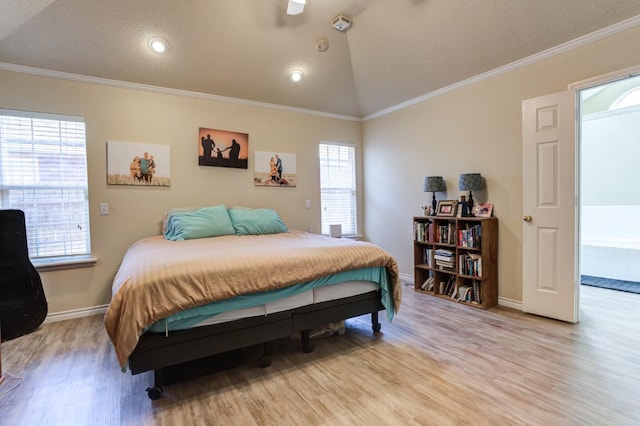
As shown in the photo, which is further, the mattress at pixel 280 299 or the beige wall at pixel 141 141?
the beige wall at pixel 141 141

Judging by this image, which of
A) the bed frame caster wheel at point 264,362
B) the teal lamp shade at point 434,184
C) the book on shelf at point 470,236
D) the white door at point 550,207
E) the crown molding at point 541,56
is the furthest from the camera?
the teal lamp shade at point 434,184

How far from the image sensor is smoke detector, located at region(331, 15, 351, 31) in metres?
3.18

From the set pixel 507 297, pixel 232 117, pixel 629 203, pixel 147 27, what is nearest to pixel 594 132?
pixel 629 203

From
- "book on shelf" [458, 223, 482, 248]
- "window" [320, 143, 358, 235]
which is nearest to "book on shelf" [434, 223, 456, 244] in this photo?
"book on shelf" [458, 223, 482, 248]

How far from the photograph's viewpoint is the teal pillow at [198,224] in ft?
10.3

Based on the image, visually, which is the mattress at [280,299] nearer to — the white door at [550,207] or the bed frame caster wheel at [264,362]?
the bed frame caster wheel at [264,362]

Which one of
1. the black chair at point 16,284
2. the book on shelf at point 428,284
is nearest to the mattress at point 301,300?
the black chair at point 16,284

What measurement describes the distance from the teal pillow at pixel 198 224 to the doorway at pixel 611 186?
15.6 feet

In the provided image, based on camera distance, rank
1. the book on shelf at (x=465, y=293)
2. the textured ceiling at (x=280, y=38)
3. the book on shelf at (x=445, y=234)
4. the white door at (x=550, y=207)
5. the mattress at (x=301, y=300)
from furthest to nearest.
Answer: the book on shelf at (x=445, y=234) < the book on shelf at (x=465, y=293) < the white door at (x=550, y=207) < the textured ceiling at (x=280, y=38) < the mattress at (x=301, y=300)

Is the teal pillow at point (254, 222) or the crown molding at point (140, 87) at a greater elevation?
the crown molding at point (140, 87)

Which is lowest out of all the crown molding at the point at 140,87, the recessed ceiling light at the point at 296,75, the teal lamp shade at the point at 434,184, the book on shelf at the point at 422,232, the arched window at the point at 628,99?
the book on shelf at the point at 422,232

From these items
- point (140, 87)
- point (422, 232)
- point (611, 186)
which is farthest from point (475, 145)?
point (140, 87)

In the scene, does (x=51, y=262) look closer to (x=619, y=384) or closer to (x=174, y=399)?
(x=174, y=399)

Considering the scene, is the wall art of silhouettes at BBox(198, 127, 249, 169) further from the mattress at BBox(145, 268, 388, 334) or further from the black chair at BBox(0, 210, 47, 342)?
the mattress at BBox(145, 268, 388, 334)
